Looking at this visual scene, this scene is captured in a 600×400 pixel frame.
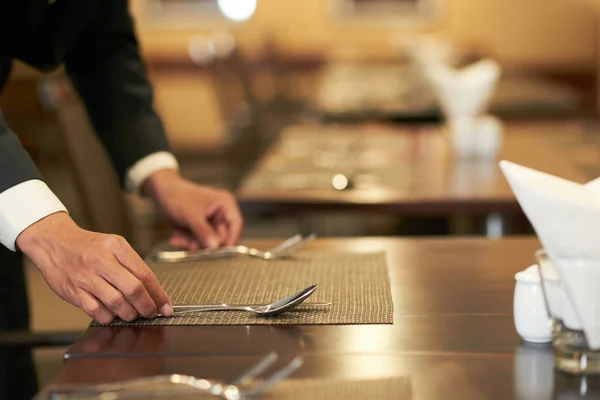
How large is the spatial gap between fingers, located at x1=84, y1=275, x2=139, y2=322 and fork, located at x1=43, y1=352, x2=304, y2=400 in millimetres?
185

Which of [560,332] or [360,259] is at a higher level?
[560,332]

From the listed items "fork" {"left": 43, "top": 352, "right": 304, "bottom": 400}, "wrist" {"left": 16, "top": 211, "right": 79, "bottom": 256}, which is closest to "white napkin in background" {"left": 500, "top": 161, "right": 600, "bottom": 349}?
"fork" {"left": 43, "top": 352, "right": 304, "bottom": 400}

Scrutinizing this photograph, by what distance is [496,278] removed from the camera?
1343mm

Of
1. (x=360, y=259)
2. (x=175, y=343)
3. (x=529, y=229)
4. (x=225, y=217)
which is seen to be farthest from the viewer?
(x=529, y=229)

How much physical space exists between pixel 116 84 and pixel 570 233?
3.91 ft

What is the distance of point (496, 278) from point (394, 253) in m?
0.23

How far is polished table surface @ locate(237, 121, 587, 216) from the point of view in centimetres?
204

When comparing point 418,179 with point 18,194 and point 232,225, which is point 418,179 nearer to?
point 232,225

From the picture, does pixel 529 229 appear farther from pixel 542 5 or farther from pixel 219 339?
pixel 542 5

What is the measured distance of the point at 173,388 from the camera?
89 cm

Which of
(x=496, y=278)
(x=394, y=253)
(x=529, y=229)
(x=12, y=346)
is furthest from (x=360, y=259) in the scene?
(x=529, y=229)

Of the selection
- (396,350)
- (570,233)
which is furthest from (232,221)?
(570,233)

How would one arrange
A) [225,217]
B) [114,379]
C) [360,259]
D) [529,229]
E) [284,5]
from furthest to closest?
[284,5]
[529,229]
[225,217]
[360,259]
[114,379]

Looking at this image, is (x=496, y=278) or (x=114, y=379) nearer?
(x=114, y=379)
